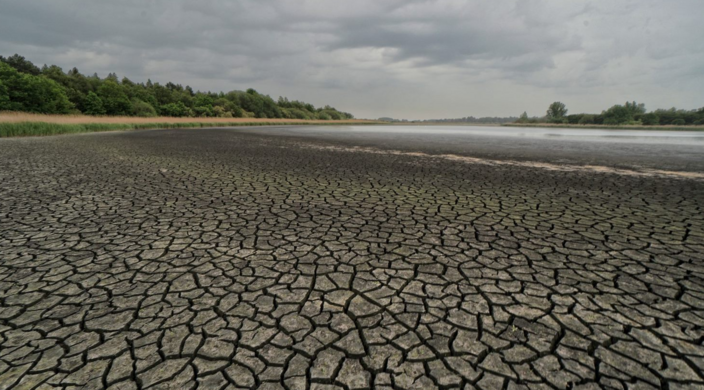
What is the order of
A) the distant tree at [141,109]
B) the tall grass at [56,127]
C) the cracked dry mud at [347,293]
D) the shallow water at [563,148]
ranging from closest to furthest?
the cracked dry mud at [347,293] < the shallow water at [563,148] < the tall grass at [56,127] < the distant tree at [141,109]

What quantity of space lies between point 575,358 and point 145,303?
310 centimetres

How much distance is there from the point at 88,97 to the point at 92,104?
3.82 ft

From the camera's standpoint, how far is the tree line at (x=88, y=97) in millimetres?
40562

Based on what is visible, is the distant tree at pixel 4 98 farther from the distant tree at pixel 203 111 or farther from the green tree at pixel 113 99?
the distant tree at pixel 203 111

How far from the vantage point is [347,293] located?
2.71 m

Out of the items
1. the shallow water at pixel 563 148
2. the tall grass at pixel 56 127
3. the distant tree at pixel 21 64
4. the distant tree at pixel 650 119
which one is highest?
the distant tree at pixel 21 64

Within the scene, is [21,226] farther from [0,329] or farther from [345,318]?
[345,318]

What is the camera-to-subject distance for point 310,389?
1.73 meters

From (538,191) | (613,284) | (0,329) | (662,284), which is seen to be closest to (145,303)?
(0,329)

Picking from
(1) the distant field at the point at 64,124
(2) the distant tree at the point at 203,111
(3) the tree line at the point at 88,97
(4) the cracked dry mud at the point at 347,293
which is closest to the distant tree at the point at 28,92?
(3) the tree line at the point at 88,97

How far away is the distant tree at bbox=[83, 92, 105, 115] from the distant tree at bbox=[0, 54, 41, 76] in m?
18.3

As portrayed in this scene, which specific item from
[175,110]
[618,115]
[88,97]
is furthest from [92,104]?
[618,115]

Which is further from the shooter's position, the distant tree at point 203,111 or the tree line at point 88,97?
the distant tree at point 203,111

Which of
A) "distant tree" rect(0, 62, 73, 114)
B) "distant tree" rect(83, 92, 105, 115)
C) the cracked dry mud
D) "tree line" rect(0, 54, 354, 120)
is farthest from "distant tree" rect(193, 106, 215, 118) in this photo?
the cracked dry mud
